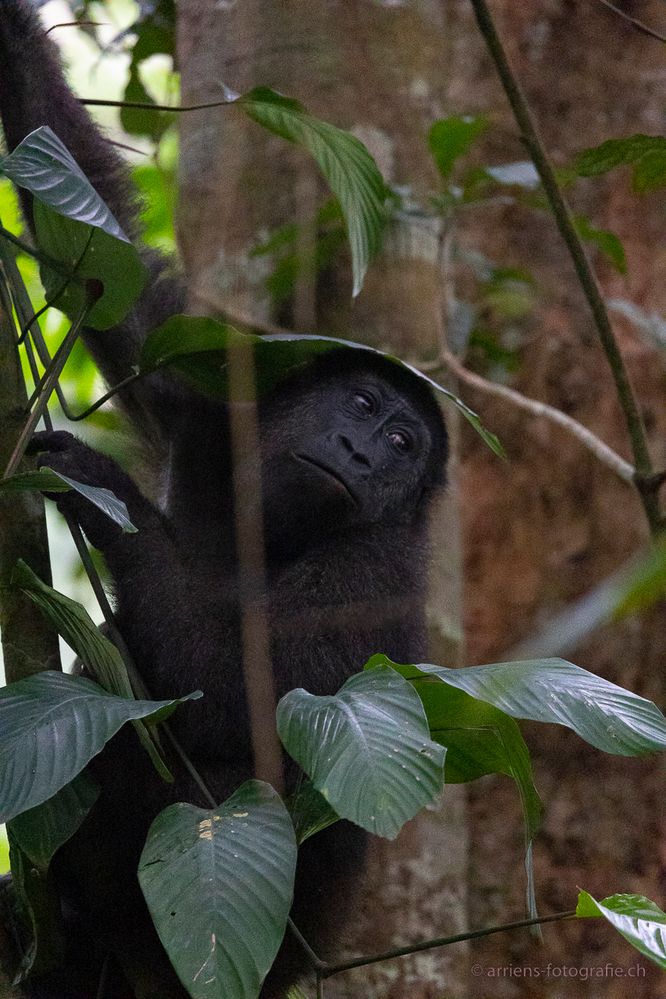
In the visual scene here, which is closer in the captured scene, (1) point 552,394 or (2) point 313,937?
(2) point 313,937

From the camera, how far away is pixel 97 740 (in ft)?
6.36

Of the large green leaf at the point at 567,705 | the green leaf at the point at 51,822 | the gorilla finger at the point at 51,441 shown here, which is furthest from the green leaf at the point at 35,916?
Answer: the gorilla finger at the point at 51,441

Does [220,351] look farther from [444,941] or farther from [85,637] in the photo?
[444,941]

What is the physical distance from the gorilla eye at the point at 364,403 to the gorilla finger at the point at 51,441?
3.95 ft

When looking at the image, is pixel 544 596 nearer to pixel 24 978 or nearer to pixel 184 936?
pixel 24 978

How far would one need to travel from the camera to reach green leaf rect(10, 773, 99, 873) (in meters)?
2.12

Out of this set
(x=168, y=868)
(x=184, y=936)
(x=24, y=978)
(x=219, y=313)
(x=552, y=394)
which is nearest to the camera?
(x=184, y=936)

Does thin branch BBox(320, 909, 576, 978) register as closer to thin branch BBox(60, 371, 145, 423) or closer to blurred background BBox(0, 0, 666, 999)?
thin branch BBox(60, 371, 145, 423)

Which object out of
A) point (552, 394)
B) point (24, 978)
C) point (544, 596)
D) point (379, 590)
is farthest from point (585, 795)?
point (24, 978)

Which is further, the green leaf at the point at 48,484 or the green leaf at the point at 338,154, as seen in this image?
the green leaf at the point at 338,154

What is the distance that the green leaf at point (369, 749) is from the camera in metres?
1.76

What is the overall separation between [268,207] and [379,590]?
5.56ft

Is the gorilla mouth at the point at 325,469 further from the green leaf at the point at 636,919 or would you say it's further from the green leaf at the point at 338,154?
the green leaf at the point at 636,919

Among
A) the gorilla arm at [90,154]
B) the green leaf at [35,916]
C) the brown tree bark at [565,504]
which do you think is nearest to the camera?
the green leaf at [35,916]
